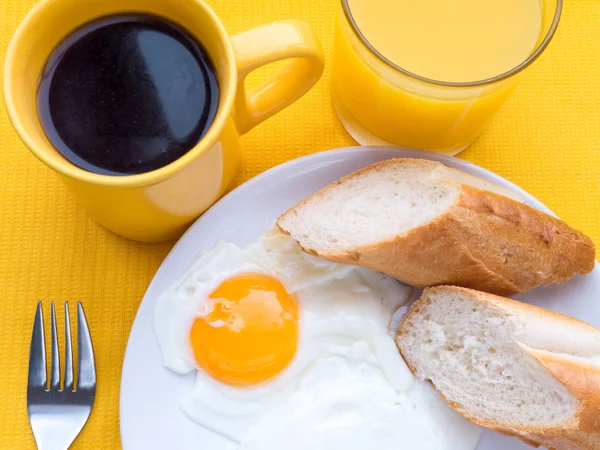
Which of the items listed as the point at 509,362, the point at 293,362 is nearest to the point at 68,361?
the point at 293,362

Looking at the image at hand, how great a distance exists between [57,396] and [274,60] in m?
0.94

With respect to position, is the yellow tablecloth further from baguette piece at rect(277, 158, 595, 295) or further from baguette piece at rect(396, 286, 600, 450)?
baguette piece at rect(396, 286, 600, 450)

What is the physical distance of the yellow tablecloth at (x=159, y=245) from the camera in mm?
1570

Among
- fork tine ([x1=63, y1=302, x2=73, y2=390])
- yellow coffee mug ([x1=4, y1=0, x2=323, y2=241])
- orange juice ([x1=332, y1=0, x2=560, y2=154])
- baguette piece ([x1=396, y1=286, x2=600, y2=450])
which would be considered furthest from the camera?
fork tine ([x1=63, y1=302, x2=73, y2=390])

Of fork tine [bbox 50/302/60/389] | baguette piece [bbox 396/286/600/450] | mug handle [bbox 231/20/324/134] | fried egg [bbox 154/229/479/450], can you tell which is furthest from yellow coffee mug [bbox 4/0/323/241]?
baguette piece [bbox 396/286/600/450]

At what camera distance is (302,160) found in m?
1.56

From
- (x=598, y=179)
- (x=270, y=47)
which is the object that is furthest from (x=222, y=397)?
(x=598, y=179)

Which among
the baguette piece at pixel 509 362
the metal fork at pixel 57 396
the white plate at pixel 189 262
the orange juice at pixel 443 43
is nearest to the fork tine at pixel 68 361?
the metal fork at pixel 57 396

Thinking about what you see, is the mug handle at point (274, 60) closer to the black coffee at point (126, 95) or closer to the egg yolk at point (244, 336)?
the black coffee at point (126, 95)

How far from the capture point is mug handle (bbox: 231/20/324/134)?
1.23 meters

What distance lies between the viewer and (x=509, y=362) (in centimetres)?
136

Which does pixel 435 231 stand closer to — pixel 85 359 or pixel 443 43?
pixel 443 43

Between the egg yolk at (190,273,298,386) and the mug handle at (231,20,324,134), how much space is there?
0.40 meters

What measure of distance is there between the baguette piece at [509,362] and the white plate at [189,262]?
142 millimetres
